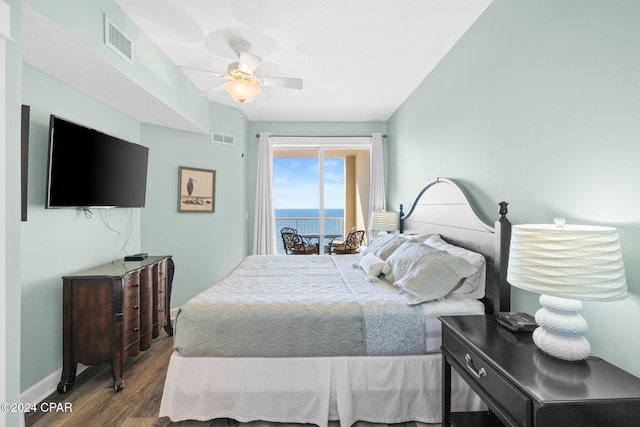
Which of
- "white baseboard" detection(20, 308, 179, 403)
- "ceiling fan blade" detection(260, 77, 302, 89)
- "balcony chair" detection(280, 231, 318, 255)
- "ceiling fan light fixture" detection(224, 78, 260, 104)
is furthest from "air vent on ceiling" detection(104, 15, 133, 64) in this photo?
"balcony chair" detection(280, 231, 318, 255)

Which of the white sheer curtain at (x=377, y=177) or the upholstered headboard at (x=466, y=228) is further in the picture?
the white sheer curtain at (x=377, y=177)

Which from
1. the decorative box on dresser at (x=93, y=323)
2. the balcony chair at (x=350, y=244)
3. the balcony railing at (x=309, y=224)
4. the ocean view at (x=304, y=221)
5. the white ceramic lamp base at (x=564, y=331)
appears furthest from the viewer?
the balcony railing at (x=309, y=224)

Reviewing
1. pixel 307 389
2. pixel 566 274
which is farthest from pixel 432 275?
pixel 307 389

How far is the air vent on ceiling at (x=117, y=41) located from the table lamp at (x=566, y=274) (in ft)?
8.88

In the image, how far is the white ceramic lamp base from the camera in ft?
3.91

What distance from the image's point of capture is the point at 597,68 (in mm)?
1340

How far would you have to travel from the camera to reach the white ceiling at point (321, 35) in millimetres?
2182

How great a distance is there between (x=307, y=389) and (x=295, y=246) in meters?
3.44

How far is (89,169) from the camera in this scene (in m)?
2.54

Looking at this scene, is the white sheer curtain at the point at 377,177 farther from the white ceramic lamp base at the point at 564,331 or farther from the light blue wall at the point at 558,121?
the white ceramic lamp base at the point at 564,331

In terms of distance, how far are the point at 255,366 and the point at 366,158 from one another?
446 cm

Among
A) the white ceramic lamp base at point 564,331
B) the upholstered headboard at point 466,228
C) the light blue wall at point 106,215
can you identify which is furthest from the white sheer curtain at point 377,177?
the white ceramic lamp base at point 564,331

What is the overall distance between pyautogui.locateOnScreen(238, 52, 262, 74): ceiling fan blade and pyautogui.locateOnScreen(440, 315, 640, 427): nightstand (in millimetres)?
2349

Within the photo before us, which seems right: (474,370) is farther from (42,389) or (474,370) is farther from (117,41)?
(117,41)
